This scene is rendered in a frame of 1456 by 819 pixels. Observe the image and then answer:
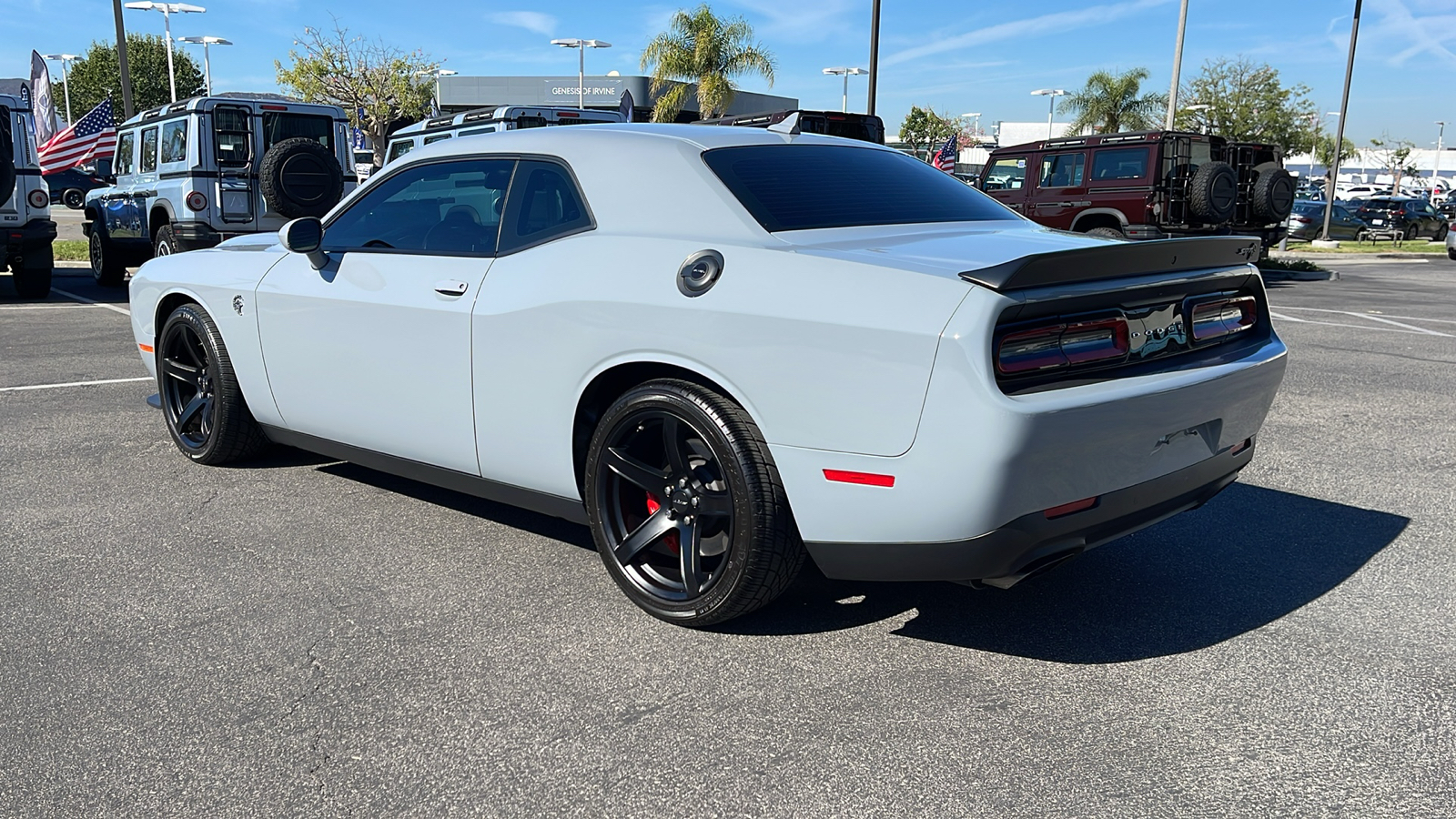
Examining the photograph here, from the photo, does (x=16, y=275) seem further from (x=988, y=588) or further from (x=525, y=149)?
(x=988, y=588)

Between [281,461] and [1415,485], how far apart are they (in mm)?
5241

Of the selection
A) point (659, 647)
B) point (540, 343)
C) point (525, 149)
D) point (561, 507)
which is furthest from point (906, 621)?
point (525, 149)

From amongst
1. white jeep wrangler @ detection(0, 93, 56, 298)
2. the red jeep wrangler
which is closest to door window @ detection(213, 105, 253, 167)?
white jeep wrangler @ detection(0, 93, 56, 298)

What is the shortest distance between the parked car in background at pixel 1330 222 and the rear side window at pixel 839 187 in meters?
30.7

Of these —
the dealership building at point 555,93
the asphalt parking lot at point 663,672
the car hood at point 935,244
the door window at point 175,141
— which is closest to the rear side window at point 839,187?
the car hood at point 935,244

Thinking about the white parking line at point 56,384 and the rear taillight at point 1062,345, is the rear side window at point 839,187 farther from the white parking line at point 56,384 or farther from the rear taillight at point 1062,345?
the white parking line at point 56,384

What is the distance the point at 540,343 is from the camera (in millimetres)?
3594

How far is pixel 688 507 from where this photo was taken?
3367 mm

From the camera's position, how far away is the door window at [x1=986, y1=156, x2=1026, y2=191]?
17531 millimetres

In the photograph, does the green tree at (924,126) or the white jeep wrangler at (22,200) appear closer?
the white jeep wrangler at (22,200)

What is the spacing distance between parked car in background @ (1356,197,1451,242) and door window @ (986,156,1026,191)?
73.3 feet

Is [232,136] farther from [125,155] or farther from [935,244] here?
[935,244]

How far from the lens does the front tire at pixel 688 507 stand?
10.3ft

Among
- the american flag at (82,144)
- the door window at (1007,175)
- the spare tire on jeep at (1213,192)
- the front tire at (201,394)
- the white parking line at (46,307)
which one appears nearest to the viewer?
the front tire at (201,394)
